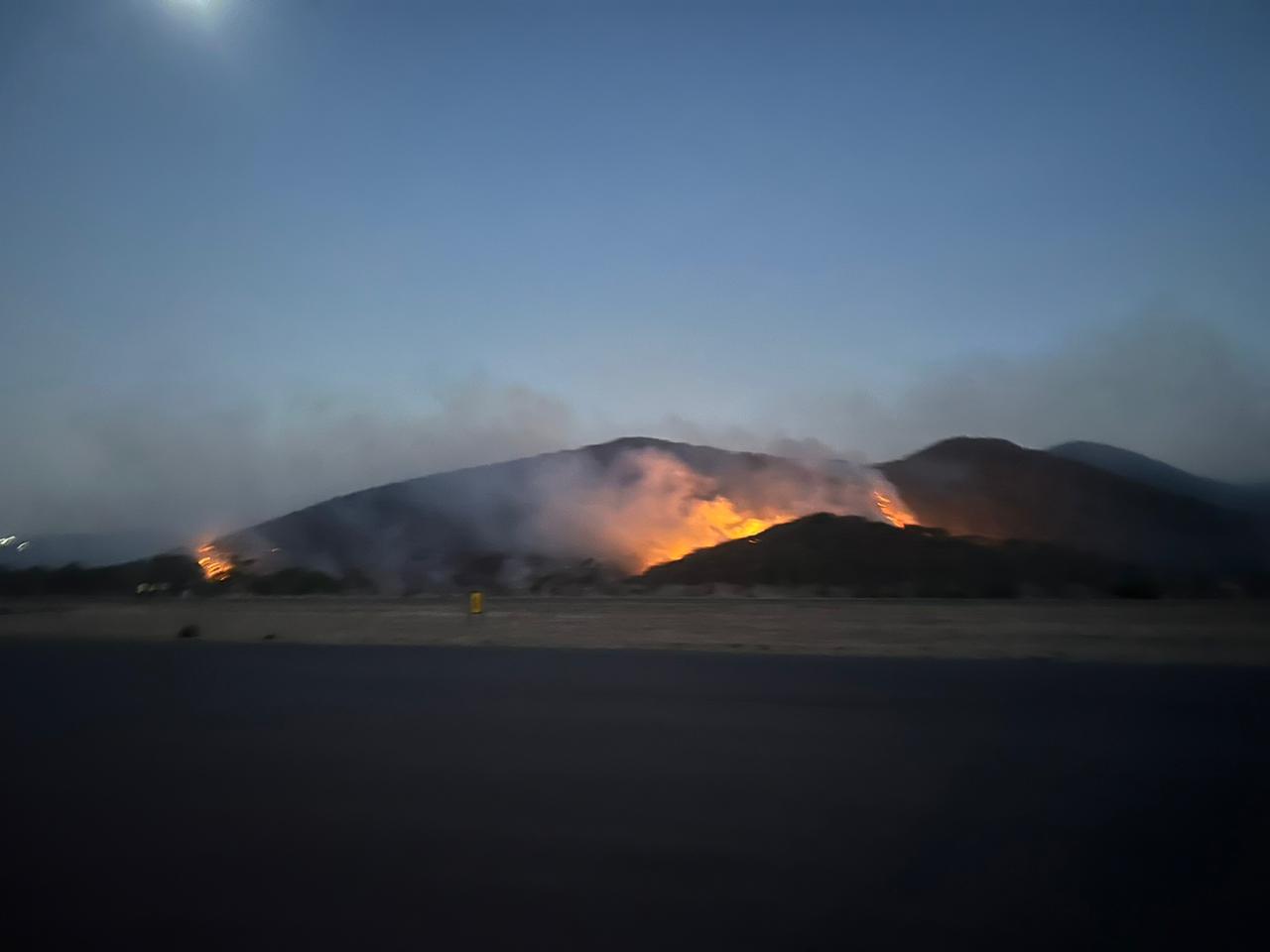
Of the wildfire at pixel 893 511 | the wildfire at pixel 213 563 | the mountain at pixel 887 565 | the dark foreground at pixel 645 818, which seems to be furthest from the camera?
the wildfire at pixel 213 563

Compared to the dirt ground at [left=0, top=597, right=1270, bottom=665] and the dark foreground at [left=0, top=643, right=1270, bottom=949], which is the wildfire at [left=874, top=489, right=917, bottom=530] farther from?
the dark foreground at [left=0, top=643, right=1270, bottom=949]

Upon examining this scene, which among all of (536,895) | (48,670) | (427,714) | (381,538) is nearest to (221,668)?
(48,670)

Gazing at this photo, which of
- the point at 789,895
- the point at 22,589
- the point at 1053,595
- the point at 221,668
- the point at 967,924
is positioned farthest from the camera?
the point at 22,589

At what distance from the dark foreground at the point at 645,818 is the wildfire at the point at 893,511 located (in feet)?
122

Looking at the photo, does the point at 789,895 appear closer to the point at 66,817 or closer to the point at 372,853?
the point at 372,853

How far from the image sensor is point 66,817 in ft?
24.4

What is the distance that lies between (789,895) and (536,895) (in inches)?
59.0

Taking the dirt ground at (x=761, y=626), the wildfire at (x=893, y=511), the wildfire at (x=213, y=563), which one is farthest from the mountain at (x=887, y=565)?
the wildfire at (x=213, y=563)

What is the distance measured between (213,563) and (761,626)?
45582mm

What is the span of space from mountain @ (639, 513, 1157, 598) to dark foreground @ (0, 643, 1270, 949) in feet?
90.9

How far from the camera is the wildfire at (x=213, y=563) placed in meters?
57.6

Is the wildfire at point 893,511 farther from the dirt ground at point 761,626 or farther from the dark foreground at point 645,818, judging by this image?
the dark foreground at point 645,818

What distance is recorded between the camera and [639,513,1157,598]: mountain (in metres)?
41.3

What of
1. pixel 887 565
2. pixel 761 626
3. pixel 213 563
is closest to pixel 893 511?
pixel 887 565
